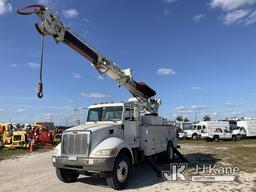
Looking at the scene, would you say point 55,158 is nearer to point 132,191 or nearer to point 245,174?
point 132,191

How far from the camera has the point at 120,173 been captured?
29.3 feet

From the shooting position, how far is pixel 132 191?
8492mm

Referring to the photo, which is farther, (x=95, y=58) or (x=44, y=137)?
(x=44, y=137)

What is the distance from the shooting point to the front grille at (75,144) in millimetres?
8765

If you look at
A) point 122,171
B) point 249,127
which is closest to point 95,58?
point 122,171

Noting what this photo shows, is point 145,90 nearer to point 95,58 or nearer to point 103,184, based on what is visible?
point 95,58

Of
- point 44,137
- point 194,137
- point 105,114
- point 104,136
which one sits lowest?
point 194,137

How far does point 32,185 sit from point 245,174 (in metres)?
7.68

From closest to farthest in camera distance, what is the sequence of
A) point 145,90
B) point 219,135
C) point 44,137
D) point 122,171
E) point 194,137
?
point 122,171 < point 145,90 < point 44,137 < point 219,135 < point 194,137

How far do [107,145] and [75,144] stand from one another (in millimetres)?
1065

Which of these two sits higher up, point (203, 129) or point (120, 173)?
point (203, 129)

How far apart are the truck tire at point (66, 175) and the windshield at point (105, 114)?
6.94 ft

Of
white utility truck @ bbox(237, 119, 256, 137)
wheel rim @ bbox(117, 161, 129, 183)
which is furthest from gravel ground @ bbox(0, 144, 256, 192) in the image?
white utility truck @ bbox(237, 119, 256, 137)

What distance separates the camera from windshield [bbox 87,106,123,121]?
33.7ft
